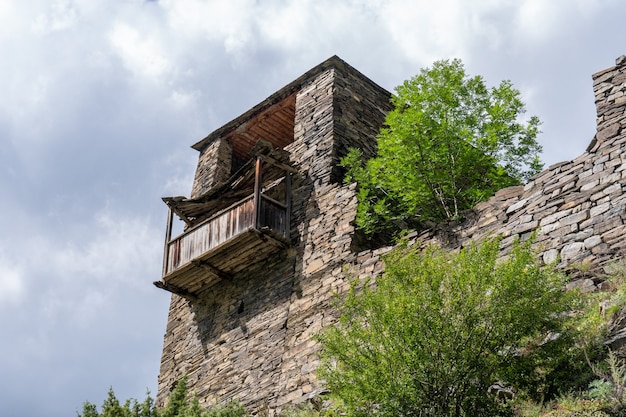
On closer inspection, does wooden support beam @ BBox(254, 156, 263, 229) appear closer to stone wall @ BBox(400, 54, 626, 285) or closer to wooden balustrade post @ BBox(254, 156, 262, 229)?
wooden balustrade post @ BBox(254, 156, 262, 229)

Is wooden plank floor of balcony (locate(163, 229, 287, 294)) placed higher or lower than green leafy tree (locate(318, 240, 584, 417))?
higher

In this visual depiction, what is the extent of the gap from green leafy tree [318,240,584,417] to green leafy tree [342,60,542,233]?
3.76 meters

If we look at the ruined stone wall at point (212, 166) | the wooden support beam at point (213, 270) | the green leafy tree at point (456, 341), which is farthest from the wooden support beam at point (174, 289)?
the green leafy tree at point (456, 341)

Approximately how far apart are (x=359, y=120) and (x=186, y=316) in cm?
439

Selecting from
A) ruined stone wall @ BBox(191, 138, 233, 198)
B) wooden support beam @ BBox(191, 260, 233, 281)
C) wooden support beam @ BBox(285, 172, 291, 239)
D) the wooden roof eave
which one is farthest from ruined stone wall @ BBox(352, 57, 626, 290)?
ruined stone wall @ BBox(191, 138, 233, 198)

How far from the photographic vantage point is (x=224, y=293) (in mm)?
12875

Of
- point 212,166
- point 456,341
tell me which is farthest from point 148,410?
point 212,166

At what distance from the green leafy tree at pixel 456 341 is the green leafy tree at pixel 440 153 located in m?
3.76

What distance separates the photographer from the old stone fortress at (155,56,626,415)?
886 cm

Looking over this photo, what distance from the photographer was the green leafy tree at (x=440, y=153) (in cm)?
1123

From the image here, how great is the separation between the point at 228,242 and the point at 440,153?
11.2 ft

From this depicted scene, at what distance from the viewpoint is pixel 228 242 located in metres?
12.2

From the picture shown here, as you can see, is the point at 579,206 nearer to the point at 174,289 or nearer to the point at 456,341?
the point at 456,341

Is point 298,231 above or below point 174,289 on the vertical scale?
above
